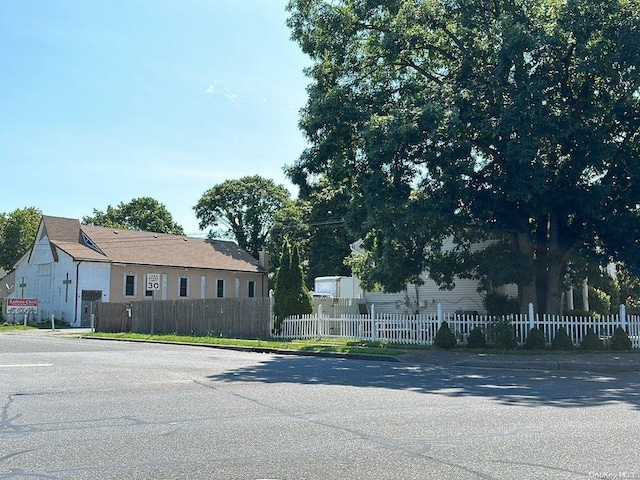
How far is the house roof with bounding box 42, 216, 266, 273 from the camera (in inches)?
1811

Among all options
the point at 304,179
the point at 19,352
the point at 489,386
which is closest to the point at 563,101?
the point at 304,179

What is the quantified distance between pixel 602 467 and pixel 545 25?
15706 millimetres

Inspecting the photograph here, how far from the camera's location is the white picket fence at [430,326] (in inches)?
800

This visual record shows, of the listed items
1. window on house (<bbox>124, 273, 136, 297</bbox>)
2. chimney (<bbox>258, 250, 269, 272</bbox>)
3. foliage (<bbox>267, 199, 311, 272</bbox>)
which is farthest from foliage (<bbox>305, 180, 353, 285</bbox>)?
window on house (<bbox>124, 273, 136, 297</bbox>)

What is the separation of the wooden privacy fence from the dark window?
14.7 meters

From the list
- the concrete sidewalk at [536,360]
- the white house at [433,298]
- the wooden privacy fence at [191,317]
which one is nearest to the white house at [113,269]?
the wooden privacy fence at [191,317]

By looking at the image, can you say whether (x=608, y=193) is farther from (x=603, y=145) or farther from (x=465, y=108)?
(x=465, y=108)

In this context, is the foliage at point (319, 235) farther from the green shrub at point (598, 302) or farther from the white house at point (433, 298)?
the green shrub at point (598, 302)

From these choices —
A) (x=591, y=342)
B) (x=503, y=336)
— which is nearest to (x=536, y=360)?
(x=503, y=336)

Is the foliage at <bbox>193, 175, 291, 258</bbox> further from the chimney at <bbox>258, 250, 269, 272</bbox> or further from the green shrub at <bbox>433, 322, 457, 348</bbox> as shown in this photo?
the green shrub at <bbox>433, 322, 457, 348</bbox>

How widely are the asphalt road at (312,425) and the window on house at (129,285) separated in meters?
32.6

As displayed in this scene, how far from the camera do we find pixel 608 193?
19.6 meters

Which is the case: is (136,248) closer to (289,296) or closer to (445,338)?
(289,296)

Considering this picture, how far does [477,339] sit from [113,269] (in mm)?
31898
